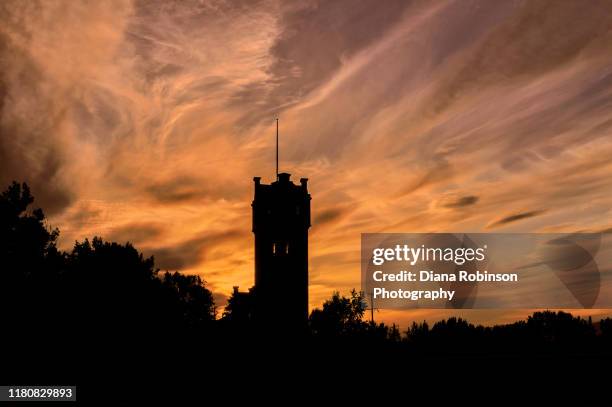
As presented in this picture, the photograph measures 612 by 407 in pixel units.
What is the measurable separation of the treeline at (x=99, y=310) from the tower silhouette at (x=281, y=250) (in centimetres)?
182

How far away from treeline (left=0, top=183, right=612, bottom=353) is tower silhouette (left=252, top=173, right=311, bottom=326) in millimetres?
1825

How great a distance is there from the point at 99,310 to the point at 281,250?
52.9 feet

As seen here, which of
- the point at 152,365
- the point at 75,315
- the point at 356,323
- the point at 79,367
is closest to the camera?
the point at 152,365

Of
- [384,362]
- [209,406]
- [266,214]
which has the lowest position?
[209,406]

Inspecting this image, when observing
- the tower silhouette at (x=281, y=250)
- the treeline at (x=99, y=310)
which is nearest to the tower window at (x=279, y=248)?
the tower silhouette at (x=281, y=250)

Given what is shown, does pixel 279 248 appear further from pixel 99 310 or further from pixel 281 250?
pixel 99 310

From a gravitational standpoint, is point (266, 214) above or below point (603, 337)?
above

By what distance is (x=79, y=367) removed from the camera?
42.8m

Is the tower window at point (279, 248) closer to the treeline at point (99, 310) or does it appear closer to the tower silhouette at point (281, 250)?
the tower silhouette at point (281, 250)

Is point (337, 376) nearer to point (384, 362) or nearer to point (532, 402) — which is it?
point (384, 362)

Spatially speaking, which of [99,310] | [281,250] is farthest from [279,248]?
[99,310]

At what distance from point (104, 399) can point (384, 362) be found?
14414mm

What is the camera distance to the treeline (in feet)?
122

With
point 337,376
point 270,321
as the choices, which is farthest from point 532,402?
point 270,321
